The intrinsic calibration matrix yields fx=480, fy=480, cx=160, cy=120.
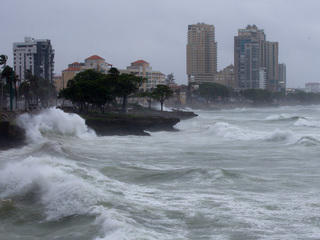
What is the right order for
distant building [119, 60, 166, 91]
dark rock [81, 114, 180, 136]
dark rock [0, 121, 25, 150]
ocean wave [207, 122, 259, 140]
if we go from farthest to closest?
distant building [119, 60, 166, 91], dark rock [81, 114, 180, 136], ocean wave [207, 122, 259, 140], dark rock [0, 121, 25, 150]

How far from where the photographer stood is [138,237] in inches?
375

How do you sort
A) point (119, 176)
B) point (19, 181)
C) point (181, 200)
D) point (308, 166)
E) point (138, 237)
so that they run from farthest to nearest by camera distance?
point (308, 166) < point (119, 176) < point (19, 181) < point (181, 200) < point (138, 237)

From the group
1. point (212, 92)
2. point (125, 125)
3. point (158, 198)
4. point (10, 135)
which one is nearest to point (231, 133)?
point (125, 125)

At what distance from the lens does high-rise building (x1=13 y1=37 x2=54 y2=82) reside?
129250 mm

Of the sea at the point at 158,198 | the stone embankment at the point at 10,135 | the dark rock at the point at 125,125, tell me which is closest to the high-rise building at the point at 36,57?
the dark rock at the point at 125,125

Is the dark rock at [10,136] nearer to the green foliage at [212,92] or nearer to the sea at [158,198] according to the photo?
the sea at [158,198]

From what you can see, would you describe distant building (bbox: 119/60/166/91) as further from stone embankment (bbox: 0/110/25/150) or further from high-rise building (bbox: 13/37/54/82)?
stone embankment (bbox: 0/110/25/150)

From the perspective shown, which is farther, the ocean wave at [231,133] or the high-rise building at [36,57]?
the high-rise building at [36,57]

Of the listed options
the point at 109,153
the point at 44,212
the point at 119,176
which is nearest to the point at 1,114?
the point at 109,153

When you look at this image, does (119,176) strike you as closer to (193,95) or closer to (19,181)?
(19,181)

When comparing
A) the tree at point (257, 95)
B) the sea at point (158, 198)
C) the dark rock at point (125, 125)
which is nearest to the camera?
the sea at point (158, 198)

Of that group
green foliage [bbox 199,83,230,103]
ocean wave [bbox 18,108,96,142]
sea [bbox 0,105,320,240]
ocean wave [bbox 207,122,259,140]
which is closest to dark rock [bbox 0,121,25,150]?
ocean wave [bbox 18,108,96,142]

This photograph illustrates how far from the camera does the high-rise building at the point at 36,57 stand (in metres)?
129

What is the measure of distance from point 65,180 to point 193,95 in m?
139
